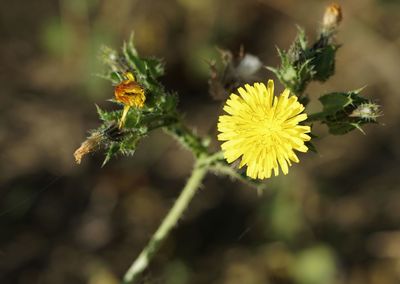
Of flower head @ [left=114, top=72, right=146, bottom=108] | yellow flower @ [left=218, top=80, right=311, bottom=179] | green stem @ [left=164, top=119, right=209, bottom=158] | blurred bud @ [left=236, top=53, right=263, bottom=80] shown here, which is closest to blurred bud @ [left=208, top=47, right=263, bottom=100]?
blurred bud @ [left=236, top=53, right=263, bottom=80]

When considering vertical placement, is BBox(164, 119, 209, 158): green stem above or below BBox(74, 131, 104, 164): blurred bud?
above

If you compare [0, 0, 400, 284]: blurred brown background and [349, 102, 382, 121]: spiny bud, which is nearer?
[349, 102, 382, 121]: spiny bud

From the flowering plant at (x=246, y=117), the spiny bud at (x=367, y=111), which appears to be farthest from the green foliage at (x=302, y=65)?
the spiny bud at (x=367, y=111)

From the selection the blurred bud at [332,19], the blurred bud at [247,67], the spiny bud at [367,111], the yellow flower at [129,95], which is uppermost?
the blurred bud at [332,19]

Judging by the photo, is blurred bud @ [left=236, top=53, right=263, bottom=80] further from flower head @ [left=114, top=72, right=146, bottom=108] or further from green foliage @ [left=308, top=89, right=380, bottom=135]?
flower head @ [left=114, top=72, right=146, bottom=108]

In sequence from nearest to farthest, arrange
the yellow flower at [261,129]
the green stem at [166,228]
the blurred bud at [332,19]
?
the yellow flower at [261,129]
the green stem at [166,228]
the blurred bud at [332,19]

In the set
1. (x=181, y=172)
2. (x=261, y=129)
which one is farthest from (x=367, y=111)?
(x=181, y=172)

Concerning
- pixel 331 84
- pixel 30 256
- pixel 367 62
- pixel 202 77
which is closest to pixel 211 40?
pixel 202 77

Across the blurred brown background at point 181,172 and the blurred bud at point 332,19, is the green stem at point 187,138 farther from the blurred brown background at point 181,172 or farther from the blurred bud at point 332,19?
the blurred brown background at point 181,172

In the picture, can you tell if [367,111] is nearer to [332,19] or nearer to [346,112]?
[346,112]
